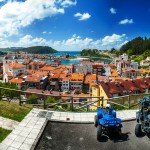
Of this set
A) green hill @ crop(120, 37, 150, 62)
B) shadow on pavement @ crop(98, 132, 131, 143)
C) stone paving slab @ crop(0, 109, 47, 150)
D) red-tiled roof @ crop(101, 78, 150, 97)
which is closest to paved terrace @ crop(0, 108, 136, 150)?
stone paving slab @ crop(0, 109, 47, 150)

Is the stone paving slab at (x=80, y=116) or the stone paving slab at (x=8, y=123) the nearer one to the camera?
the stone paving slab at (x=8, y=123)

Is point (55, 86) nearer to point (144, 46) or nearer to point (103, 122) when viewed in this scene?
point (103, 122)

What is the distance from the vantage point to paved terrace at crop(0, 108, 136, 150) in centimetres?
870

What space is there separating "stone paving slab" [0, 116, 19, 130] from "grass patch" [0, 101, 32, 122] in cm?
31

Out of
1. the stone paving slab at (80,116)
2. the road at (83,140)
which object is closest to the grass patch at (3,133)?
the road at (83,140)

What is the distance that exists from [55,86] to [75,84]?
748cm

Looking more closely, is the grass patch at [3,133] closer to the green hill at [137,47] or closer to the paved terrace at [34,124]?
the paved terrace at [34,124]

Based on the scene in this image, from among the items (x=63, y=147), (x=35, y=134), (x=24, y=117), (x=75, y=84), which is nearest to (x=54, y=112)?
(x=24, y=117)

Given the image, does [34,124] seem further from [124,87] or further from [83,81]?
[83,81]

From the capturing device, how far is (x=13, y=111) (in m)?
11.9

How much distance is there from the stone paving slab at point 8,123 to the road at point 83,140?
157 cm

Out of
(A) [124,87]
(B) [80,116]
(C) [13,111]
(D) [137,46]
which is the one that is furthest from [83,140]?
(D) [137,46]

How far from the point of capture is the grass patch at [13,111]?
11.3 meters

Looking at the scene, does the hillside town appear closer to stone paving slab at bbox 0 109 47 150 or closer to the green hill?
stone paving slab at bbox 0 109 47 150
